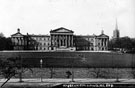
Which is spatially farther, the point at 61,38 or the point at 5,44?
the point at 61,38

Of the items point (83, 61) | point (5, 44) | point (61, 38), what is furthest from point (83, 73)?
point (61, 38)

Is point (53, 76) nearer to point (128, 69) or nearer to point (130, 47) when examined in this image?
point (128, 69)

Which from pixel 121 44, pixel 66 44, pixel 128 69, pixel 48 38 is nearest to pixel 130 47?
pixel 121 44

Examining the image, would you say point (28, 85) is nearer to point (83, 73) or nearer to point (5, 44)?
point (83, 73)

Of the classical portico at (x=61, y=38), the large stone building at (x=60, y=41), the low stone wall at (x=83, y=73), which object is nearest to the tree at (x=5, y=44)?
the large stone building at (x=60, y=41)

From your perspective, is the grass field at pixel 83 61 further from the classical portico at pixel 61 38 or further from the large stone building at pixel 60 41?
the classical portico at pixel 61 38
